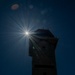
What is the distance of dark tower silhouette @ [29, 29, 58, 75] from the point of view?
30.3 m

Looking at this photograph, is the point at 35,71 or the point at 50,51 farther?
the point at 50,51

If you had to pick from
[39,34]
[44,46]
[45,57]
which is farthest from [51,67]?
[39,34]

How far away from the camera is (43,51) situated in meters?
32.2

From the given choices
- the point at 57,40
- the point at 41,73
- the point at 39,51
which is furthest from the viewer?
the point at 57,40

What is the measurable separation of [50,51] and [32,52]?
141 inches

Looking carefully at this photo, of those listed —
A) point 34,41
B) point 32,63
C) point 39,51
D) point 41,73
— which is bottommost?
point 41,73

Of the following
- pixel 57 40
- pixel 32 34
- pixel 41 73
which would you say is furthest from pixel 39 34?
pixel 41 73

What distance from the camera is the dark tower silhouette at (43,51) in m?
30.3

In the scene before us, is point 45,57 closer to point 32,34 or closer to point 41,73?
point 41,73

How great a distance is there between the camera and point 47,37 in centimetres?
3406

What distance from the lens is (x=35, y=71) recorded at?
30.2m

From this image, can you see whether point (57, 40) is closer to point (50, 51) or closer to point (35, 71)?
point (50, 51)

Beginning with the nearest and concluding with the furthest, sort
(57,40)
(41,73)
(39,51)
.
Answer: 1. (41,73)
2. (39,51)
3. (57,40)

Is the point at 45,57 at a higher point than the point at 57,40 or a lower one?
lower
